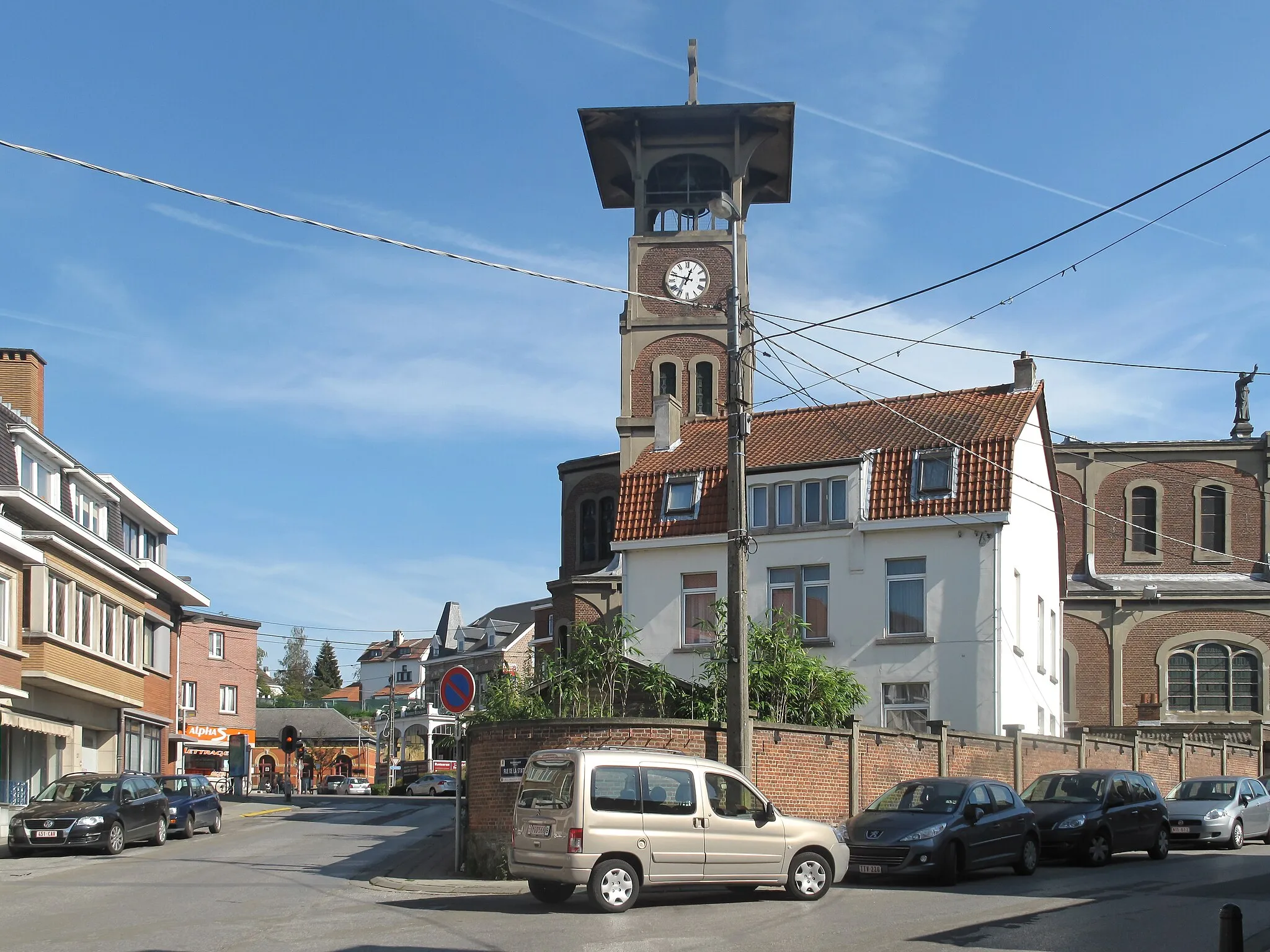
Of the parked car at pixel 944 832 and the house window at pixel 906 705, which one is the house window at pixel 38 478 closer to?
the house window at pixel 906 705

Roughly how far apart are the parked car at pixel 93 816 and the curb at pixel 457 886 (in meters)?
8.36

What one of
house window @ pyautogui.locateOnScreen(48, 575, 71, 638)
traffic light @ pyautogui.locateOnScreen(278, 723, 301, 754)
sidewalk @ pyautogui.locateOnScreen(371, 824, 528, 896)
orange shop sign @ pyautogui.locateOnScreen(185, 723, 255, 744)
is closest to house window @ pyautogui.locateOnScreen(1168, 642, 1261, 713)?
traffic light @ pyautogui.locateOnScreen(278, 723, 301, 754)

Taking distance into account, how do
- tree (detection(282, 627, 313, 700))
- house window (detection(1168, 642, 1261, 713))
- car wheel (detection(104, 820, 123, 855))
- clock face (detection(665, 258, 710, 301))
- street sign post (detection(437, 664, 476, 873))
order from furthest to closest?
tree (detection(282, 627, 313, 700)), clock face (detection(665, 258, 710, 301)), house window (detection(1168, 642, 1261, 713)), car wheel (detection(104, 820, 123, 855)), street sign post (detection(437, 664, 476, 873))

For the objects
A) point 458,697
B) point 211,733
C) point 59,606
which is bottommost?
point 211,733

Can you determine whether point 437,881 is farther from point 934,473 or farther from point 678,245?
point 678,245

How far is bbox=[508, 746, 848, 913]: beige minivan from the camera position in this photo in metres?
15.4

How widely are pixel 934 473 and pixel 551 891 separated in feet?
63.4

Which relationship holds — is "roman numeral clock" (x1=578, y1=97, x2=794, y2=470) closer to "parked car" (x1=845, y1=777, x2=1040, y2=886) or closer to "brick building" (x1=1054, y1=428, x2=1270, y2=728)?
"brick building" (x1=1054, y1=428, x2=1270, y2=728)

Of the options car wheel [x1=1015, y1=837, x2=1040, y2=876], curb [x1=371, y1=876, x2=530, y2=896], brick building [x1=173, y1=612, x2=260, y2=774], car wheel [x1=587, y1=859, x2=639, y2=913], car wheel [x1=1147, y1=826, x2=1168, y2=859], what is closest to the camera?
car wheel [x1=587, y1=859, x2=639, y2=913]

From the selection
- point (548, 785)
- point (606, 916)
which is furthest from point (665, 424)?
point (606, 916)

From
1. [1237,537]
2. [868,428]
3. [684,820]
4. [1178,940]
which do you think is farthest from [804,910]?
[1237,537]

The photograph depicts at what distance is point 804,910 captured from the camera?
1549 cm

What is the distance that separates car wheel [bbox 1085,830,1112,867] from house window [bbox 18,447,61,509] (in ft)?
79.7

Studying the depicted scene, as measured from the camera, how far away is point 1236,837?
25.5 m
